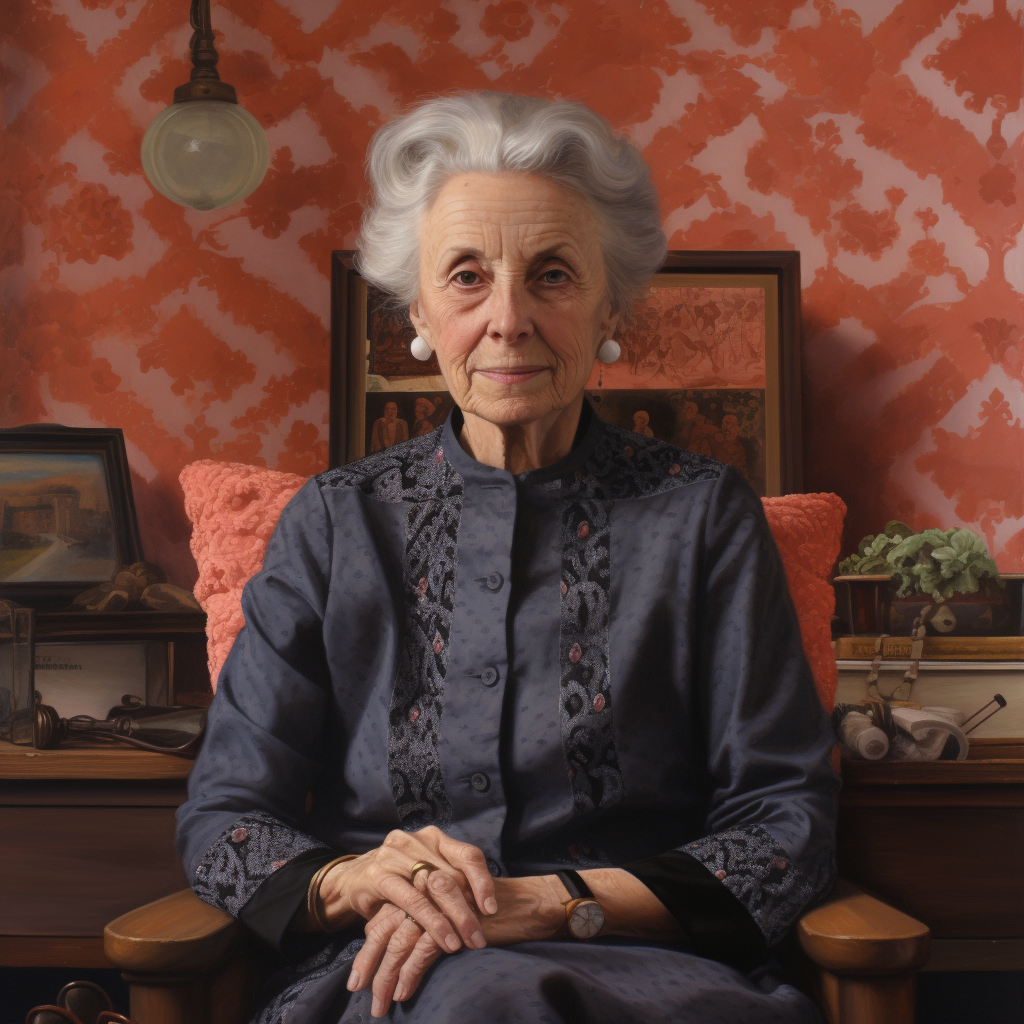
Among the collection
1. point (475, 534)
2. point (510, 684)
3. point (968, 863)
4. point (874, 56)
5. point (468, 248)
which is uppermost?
point (874, 56)

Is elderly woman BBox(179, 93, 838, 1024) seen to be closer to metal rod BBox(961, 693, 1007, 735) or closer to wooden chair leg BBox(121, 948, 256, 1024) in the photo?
wooden chair leg BBox(121, 948, 256, 1024)

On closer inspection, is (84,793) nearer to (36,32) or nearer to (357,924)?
(357,924)

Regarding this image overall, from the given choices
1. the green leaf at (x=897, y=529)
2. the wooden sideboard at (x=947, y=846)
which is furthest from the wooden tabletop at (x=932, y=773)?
the green leaf at (x=897, y=529)

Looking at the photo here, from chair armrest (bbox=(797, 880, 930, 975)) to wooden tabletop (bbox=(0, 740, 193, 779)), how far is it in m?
0.89

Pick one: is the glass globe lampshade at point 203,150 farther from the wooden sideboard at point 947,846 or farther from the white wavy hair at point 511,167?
the wooden sideboard at point 947,846

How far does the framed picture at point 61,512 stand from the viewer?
72.9 inches

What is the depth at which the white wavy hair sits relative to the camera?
3.84 feet

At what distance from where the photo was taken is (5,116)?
2.00 meters

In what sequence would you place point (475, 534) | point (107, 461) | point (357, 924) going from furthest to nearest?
point (107, 461) → point (475, 534) → point (357, 924)

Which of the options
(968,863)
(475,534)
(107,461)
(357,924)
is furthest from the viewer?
(107,461)

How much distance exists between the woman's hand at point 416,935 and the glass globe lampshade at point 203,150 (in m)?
1.39

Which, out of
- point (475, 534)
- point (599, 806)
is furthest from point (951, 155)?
point (599, 806)

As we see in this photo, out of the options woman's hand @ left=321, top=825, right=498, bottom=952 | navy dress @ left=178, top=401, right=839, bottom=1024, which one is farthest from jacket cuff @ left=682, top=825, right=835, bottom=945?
woman's hand @ left=321, top=825, right=498, bottom=952

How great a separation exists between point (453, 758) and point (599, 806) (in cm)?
17
